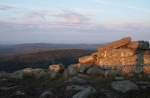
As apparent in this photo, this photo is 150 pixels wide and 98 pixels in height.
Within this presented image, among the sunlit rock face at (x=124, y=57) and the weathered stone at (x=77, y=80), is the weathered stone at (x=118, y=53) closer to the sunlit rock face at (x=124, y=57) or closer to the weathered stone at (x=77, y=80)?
the sunlit rock face at (x=124, y=57)

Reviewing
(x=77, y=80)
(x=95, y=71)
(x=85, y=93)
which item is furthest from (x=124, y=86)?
(x=95, y=71)

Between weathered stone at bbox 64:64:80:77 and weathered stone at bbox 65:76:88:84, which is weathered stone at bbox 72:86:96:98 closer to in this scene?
weathered stone at bbox 65:76:88:84

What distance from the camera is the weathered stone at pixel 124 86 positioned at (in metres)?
20.7

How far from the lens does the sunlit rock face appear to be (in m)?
26.0

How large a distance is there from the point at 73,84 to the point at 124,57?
20.3 ft

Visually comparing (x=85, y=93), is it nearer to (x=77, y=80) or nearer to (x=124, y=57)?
(x=77, y=80)

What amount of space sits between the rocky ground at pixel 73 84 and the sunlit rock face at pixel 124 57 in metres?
1.42

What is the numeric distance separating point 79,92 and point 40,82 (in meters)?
5.91

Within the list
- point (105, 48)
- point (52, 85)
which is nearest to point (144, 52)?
point (105, 48)

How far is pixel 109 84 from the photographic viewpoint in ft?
73.0

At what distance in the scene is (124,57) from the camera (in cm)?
2712

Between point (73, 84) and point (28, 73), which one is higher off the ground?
point (28, 73)

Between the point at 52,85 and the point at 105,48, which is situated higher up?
the point at 105,48

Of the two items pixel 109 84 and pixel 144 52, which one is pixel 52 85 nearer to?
pixel 109 84
